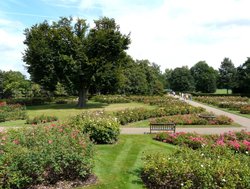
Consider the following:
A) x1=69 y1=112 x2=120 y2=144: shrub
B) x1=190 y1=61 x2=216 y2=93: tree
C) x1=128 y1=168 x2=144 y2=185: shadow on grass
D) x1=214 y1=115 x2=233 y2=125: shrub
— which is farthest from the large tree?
x1=190 y1=61 x2=216 y2=93: tree

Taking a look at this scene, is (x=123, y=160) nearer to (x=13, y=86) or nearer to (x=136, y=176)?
(x=136, y=176)

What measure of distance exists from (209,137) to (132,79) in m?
47.8

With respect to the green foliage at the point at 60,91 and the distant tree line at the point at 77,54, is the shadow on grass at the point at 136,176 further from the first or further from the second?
the green foliage at the point at 60,91

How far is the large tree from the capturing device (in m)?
34.5

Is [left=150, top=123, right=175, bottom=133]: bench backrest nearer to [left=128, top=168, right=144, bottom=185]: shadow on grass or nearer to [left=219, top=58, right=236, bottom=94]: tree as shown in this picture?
[left=128, top=168, right=144, bottom=185]: shadow on grass

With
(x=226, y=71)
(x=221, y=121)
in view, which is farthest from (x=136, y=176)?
(x=226, y=71)

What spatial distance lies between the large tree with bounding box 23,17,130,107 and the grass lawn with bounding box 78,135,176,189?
20.2m

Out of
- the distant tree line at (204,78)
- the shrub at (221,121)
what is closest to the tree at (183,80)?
the distant tree line at (204,78)

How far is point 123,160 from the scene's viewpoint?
35.8 ft

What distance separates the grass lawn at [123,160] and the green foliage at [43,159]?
785 mm

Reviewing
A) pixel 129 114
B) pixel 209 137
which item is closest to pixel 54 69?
pixel 129 114

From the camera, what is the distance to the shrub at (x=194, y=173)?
7.02 metres

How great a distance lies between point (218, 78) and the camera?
96.4 m

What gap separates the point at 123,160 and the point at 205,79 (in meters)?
81.7
